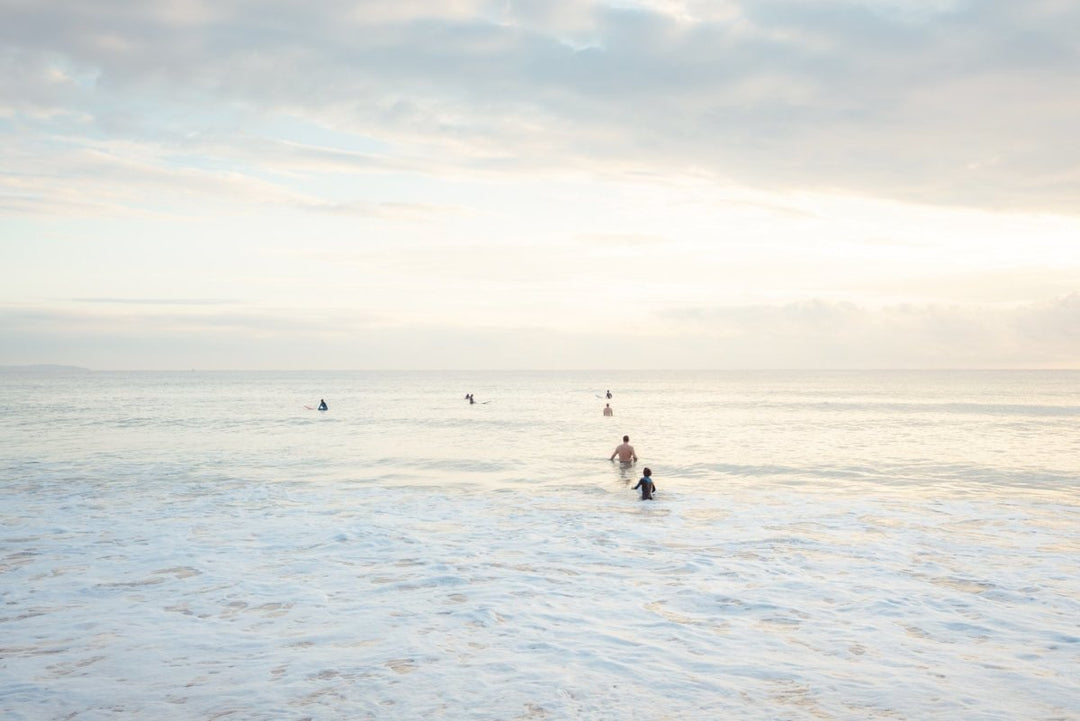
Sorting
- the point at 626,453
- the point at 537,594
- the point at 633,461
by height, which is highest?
the point at 626,453

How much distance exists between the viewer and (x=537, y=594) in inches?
→ 566

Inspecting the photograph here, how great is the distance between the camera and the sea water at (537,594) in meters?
9.83

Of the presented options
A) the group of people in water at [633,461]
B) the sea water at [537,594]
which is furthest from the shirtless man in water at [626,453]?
the sea water at [537,594]

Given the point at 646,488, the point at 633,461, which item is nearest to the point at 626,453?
the point at 633,461

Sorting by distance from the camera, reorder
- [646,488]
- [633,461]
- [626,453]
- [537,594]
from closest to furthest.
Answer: [537,594] → [646,488] → [626,453] → [633,461]

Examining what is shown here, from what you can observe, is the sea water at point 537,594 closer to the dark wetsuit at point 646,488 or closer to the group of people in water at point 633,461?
the group of people in water at point 633,461

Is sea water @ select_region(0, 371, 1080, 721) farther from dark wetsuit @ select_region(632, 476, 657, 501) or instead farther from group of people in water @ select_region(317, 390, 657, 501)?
dark wetsuit @ select_region(632, 476, 657, 501)

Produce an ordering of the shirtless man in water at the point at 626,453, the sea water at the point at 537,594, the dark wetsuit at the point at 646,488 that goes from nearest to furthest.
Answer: the sea water at the point at 537,594, the dark wetsuit at the point at 646,488, the shirtless man in water at the point at 626,453

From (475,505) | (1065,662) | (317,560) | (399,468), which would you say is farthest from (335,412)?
(1065,662)

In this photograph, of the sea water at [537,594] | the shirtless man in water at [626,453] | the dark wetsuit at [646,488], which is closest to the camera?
the sea water at [537,594]

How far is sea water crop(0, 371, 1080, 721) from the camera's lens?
9.83 meters

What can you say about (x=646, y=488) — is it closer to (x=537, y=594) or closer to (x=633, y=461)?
(x=633, y=461)

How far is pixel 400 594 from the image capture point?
47.0 feet

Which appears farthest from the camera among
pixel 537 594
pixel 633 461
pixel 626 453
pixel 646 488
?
pixel 633 461
